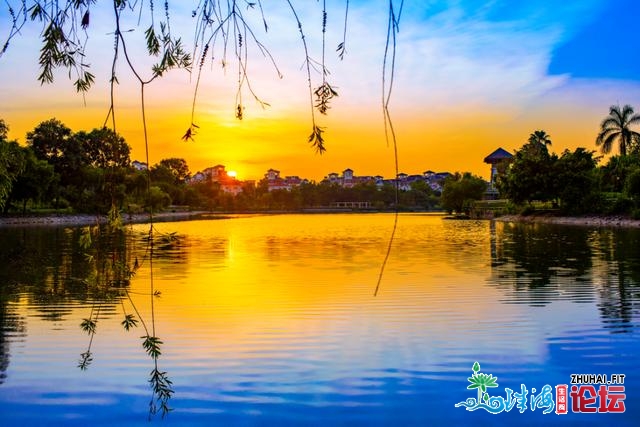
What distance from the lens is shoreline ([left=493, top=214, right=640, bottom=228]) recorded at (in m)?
47.3

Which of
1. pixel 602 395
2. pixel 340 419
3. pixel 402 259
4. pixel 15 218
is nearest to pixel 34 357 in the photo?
pixel 340 419

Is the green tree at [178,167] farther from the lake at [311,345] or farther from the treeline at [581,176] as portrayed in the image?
the lake at [311,345]

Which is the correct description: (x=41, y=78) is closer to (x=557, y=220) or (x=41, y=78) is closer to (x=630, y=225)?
(x=630, y=225)

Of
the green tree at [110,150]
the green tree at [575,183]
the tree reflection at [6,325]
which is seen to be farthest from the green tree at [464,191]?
the green tree at [110,150]

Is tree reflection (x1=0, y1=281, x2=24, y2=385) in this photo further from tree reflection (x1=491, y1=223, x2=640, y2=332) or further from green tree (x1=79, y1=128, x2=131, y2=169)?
tree reflection (x1=491, y1=223, x2=640, y2=332)

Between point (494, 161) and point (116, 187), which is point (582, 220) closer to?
point (494, 161)

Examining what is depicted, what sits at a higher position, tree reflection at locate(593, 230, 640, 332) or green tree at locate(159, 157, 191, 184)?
green tree at locate(159, 157, 191, 184)

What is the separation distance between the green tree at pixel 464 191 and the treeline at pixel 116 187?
15 centimetres

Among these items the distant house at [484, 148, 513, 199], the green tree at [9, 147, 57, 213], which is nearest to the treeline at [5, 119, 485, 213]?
the green tree at [9, 147, 57, 213]

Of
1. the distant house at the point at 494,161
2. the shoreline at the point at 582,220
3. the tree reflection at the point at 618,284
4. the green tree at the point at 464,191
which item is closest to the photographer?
the tree reflection at the point at 618,284

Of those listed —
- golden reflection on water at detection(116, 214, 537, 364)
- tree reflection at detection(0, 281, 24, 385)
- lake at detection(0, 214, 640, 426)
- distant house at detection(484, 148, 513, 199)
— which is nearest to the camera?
lake at detection(0, 214, 640, 426)

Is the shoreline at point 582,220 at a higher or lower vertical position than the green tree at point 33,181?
lower

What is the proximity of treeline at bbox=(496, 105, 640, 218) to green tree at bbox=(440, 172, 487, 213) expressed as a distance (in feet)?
81.8

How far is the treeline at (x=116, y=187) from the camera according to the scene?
3898 millimetres
